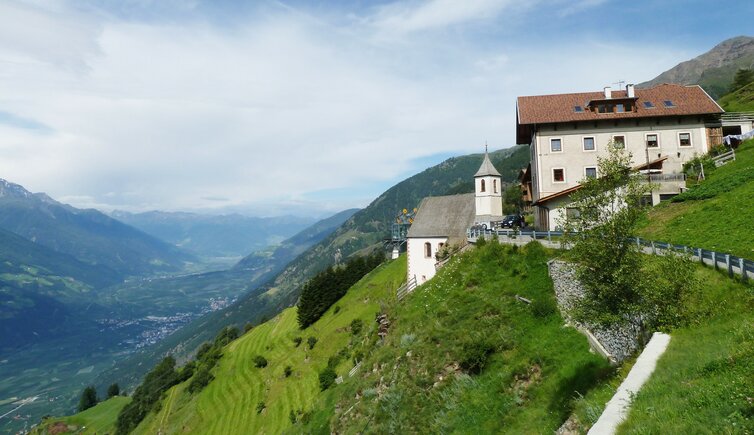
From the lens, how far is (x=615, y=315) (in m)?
17.2

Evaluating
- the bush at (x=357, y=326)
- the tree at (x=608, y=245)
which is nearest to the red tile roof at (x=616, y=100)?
the tree at (x=608, y=245)

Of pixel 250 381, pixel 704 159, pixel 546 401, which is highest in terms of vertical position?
pixel 704 159

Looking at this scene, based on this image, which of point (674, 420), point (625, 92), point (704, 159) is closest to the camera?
point (674, 420)

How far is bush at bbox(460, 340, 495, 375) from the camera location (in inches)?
982

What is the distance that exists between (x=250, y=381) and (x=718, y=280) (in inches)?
2927

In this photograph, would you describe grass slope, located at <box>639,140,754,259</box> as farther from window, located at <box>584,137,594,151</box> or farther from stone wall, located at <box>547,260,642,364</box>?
window, located at <box>584,137,594,151</box>

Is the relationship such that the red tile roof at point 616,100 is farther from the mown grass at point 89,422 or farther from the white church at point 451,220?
the mown grass at point 89,422

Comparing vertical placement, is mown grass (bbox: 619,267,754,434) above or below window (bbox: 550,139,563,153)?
below

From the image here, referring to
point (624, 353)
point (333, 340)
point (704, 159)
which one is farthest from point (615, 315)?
point (333, 340)

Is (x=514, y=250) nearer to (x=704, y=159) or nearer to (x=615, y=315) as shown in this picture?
(x=615, y=315)

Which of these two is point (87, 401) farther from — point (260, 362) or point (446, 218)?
point (446, 218)

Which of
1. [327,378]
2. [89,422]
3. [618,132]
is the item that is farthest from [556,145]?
[89,422]

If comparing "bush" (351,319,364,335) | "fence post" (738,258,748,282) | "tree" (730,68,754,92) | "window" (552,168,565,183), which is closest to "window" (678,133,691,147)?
"window" (552,168,565,183)

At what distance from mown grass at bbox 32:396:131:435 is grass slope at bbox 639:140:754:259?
142683 millimetres
